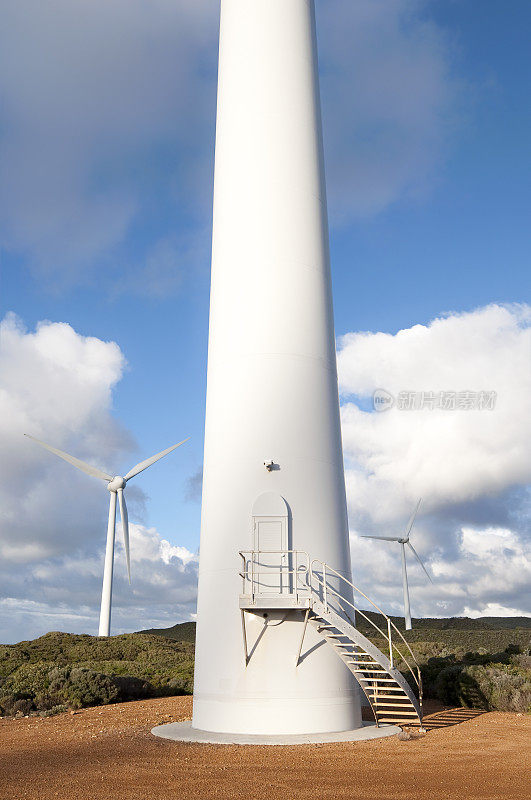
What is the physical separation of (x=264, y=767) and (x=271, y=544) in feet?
16.4

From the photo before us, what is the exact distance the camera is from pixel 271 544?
1588 centimetres

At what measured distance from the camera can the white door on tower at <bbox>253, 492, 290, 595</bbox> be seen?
15.5 m

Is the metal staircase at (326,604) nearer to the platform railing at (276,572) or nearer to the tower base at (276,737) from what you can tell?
the platform railing at (276,572)

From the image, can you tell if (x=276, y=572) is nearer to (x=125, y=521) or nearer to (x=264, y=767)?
(x=264, y=767)

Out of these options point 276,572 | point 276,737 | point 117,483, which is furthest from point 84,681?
point 117,483

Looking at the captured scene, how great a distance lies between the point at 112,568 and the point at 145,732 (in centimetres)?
2489

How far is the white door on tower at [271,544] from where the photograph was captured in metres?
15.5

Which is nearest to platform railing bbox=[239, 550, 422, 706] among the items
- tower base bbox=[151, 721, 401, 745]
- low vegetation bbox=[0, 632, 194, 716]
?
tower base bbox=[151, 721, 401, 745]

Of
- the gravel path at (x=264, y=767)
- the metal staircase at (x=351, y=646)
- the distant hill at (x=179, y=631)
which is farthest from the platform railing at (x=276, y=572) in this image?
the distant hill at (x=179, y=631)

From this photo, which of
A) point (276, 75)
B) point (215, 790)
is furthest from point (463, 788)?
point (276, 75)

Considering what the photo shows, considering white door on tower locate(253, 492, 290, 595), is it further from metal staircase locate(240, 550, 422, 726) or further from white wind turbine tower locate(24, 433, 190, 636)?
white wind turbine tower locate(24, 433, 190, 636)

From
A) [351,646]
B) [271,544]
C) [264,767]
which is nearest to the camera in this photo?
[264,767]

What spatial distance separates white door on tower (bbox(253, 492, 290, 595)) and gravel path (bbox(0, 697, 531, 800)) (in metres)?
3.28

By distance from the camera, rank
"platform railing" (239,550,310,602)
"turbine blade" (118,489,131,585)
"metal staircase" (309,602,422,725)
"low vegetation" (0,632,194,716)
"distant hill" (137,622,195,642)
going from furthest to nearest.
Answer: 1. "distant hill" (137,622,195,642)
2. "turbine blade" (118,489,131,585)
3. "low vegetation" (0,632,194,716)
4. "platform railing" (239,550,310,602)
5. "metal staircase" (309,602,422,725)
